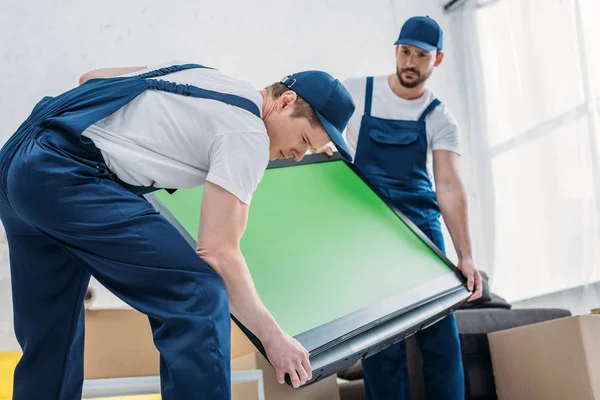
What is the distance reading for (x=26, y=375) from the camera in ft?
4.49

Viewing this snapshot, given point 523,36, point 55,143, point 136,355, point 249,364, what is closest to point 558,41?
point 523,36

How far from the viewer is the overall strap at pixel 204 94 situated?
127 centimetres

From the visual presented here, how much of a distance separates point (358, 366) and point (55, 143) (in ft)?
5.96

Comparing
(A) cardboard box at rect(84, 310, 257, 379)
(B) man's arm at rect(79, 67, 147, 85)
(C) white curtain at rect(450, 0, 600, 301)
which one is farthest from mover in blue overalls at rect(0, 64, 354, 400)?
(C) white curtain at rect(450, 0, 600, 301)

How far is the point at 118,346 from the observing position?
1.96m

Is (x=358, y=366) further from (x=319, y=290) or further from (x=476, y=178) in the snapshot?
(x=476, y=178)

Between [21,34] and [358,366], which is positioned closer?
[358,366]

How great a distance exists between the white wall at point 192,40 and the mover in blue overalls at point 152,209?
5.11ft

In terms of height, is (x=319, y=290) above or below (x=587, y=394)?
above

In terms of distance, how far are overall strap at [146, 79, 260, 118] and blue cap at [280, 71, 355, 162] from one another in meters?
0.13

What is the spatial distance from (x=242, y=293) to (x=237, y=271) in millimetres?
44

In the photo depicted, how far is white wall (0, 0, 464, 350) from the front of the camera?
2982 mm

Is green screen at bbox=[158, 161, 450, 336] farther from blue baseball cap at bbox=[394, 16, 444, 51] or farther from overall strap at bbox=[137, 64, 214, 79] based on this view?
blue baseball cap at bbox=[394, 16, 444, 51]

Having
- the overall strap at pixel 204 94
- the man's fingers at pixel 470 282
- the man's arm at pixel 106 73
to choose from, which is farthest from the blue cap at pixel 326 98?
the man's fingers at pixel 470 282
